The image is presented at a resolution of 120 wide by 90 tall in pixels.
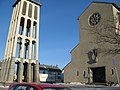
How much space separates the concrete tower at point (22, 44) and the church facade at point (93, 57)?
919 cm

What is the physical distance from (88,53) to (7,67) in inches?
765

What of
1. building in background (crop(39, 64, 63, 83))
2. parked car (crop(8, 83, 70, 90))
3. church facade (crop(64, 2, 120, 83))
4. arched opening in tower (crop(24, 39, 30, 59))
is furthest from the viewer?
building in background (crop(39, 64, 63, 83))

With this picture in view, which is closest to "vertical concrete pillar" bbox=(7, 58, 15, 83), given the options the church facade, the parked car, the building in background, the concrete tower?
the concrete tower

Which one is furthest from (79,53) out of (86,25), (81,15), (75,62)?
(81,15)

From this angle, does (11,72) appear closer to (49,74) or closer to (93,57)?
(93,57)

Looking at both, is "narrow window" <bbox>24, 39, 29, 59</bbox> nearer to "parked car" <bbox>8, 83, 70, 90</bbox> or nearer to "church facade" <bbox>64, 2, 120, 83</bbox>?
"church facade" <bbox>64, 2, 120, 83</bbox>

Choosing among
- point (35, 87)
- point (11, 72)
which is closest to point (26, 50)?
point (11, 72)

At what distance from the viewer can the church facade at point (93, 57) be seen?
38062 mm

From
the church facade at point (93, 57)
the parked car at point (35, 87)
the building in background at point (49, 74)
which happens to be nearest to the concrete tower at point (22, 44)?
the church facade at point (93, 57)

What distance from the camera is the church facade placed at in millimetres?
38062

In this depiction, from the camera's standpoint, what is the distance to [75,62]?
44656 millimetres

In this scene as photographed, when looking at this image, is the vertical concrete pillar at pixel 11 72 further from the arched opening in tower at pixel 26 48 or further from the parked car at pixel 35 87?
the parked car at pixel 35 87

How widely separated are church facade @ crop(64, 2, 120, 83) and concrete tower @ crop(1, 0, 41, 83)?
919 centimetres

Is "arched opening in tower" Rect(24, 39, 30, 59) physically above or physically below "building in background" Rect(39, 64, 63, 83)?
above
